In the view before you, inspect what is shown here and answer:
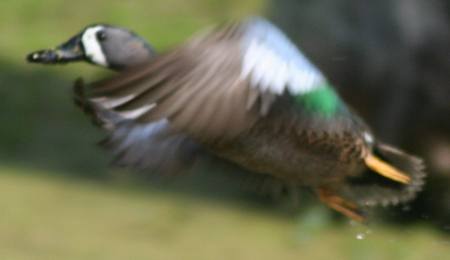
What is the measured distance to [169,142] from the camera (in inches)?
194

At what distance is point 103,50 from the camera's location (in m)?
4.77

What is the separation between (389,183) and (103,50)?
3.54ft

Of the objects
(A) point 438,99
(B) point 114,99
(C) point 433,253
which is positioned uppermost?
(B) point 114,99

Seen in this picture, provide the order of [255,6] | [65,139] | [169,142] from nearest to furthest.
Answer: [169,142]
[65,139]
[255,6]

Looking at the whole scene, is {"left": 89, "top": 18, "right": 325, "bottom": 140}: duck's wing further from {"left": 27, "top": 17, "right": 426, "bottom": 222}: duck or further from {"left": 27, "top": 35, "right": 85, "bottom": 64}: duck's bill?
{"left": 27, "top": 35, "right": 85, "bottom": 64}: duck's bill

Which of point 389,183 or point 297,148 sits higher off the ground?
point 297,148

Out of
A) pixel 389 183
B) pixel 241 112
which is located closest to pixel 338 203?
pixel 389 183

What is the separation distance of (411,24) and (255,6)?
115 inches

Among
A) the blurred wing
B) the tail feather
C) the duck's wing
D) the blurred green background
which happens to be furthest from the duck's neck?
the blurred green background

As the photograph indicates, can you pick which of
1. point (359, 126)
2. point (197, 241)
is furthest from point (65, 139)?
point (359, 126)

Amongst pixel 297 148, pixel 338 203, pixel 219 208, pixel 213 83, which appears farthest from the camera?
pixel 219 208

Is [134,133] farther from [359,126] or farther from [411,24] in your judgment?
[411,24]

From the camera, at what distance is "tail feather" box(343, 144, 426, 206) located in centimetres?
493

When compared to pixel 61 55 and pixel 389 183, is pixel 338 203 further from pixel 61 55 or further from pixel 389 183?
pixel 61 55
